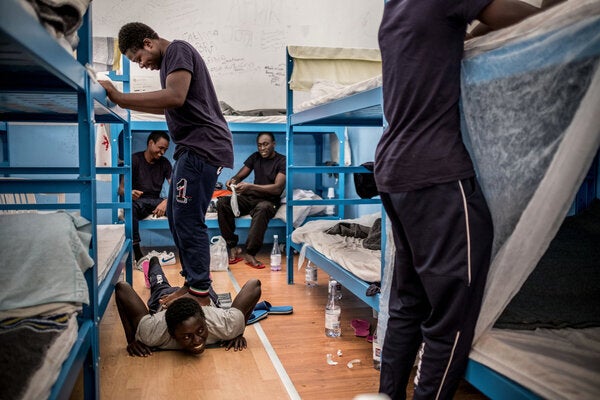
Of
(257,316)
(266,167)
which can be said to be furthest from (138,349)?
(266,167)

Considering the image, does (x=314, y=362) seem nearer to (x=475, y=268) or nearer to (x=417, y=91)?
(x=475, y=268)

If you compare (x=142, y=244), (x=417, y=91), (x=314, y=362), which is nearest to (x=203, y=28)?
(x=142, y=244)

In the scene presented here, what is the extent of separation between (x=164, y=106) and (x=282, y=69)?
3.37 meters

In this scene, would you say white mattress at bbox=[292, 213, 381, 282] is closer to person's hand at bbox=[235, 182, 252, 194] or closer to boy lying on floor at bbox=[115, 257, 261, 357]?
boy lying on floor at bbox=[115, 257, 261, 357]

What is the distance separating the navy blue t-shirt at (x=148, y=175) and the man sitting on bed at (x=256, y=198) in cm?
65

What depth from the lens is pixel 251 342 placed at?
269 cm

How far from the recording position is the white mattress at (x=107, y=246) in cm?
237

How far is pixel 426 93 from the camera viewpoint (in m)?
1.48

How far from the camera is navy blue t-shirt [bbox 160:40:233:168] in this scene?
2703 millimetres

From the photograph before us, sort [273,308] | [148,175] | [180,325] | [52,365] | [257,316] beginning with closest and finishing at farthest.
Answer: [52,365] < [180,325] < [257,316] < [273,308] < [148,175]

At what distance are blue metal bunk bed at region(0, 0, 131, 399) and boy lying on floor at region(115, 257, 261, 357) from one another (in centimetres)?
19

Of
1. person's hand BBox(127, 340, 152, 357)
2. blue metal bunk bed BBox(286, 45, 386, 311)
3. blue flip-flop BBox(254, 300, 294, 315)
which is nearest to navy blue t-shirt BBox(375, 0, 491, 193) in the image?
blue metal bunk bed BBox(286, 45, 386, 311)

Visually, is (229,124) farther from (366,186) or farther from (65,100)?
(65,100)

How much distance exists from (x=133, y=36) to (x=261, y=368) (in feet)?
5.69
